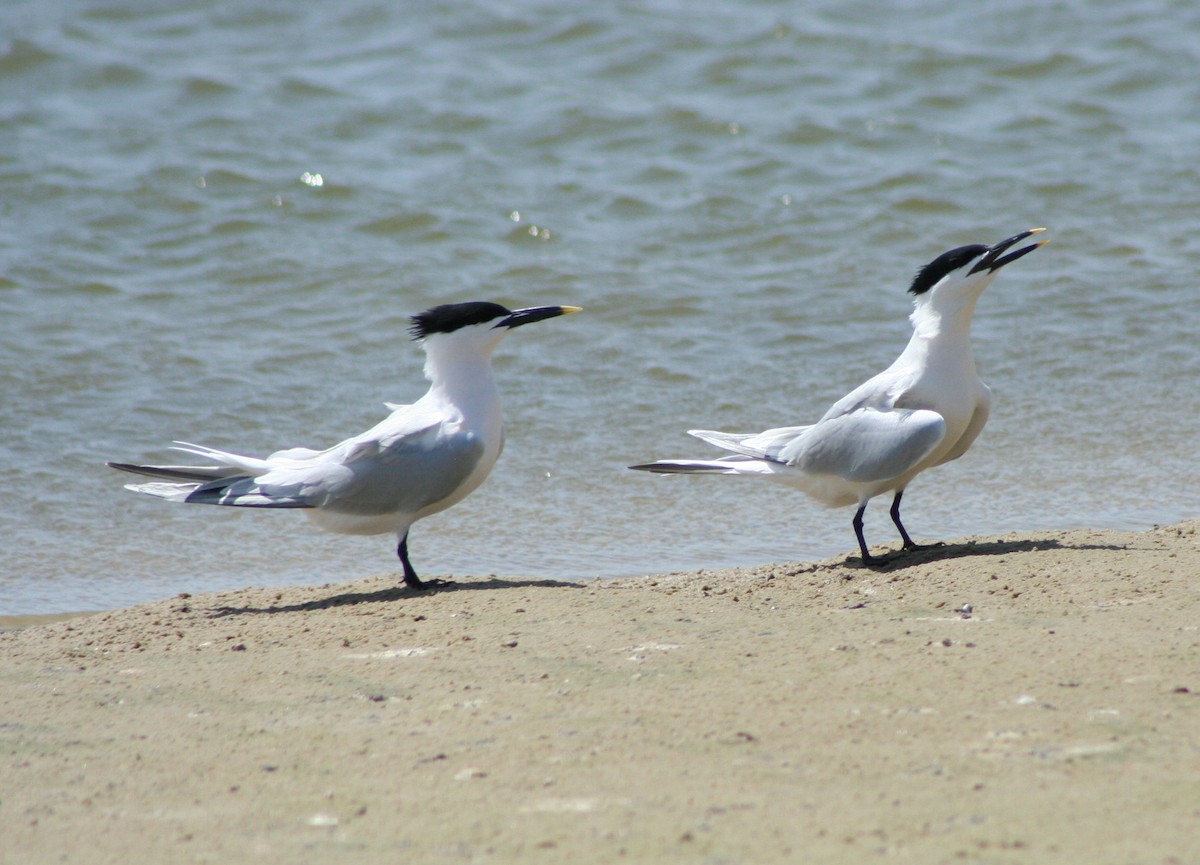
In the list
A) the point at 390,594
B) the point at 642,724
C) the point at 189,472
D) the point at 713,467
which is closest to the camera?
the point at 642,724

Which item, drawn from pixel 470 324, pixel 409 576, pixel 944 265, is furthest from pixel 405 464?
pixel 944 265

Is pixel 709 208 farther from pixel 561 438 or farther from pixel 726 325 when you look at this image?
pixel 561 438

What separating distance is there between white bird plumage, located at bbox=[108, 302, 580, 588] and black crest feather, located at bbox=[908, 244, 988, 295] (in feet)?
4.16

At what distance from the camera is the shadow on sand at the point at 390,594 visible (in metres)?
4.52

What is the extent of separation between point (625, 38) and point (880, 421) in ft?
25.5

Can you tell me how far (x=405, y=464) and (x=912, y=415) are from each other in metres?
1.66

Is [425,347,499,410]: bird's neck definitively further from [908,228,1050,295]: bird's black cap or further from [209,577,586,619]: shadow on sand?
[908,228,1050,295]: bird's black cap

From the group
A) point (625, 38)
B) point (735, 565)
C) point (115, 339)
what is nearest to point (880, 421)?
point (735, 565)

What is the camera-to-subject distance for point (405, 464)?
467 cm

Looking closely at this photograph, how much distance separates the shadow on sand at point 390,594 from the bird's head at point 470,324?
80cm

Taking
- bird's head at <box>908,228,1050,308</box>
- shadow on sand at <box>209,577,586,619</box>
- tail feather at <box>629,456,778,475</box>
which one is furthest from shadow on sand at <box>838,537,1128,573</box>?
shadow on sand at <box>209,577,586,619</box>

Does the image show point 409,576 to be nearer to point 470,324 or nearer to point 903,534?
point 470,324

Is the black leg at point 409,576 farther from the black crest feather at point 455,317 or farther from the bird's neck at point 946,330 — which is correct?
the bird's neck at point 946,330

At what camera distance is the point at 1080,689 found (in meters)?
3.09
